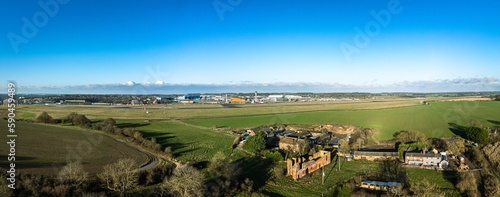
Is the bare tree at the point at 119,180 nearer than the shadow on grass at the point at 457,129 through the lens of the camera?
Yes

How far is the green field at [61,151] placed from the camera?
85.1ft

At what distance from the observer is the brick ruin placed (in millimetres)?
27703

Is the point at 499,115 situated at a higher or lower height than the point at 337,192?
higher

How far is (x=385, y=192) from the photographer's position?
907 inches

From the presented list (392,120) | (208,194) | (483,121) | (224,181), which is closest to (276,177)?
(224,181)

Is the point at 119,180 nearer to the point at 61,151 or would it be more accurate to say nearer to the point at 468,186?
the point at 61,151

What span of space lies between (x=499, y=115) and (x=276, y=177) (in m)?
56.4

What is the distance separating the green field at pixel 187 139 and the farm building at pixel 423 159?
849 inches

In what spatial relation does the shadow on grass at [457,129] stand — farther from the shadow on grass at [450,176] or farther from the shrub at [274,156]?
the shrub at [274,156]

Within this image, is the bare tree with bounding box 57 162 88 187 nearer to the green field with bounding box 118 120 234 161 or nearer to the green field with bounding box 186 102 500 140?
the green field with bounding box 118 120 234 161

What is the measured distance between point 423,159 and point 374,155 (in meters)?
5.05

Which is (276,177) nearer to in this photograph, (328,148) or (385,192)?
(385,192)

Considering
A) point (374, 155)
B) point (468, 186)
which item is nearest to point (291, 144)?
point (374, 155)

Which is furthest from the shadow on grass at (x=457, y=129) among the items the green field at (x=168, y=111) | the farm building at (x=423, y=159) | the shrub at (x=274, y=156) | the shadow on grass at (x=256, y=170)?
the green field at (x=168, y=111)
